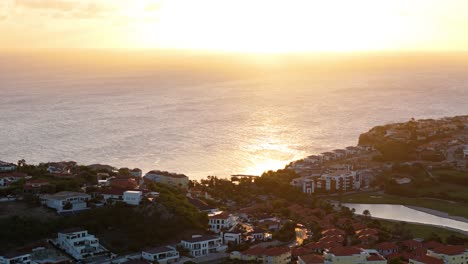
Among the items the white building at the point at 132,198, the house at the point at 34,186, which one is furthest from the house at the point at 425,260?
the house at the point at 34,186

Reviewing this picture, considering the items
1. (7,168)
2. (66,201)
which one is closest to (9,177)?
(7,168)


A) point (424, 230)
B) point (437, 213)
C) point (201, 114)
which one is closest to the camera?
point (424, 230)

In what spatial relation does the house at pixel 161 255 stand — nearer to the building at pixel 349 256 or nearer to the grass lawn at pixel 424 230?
the building at pixel 349 256

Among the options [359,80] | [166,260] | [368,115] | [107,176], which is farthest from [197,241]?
[359,80]

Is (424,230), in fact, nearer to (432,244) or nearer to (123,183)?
(432,244)

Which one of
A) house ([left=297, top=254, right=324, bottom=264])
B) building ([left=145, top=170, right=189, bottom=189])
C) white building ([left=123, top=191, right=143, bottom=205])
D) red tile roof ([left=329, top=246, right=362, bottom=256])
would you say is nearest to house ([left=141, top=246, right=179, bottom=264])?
white building ([left=123, top=191, right=143, bottom=205])

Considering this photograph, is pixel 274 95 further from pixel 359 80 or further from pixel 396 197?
pixel 396 197
